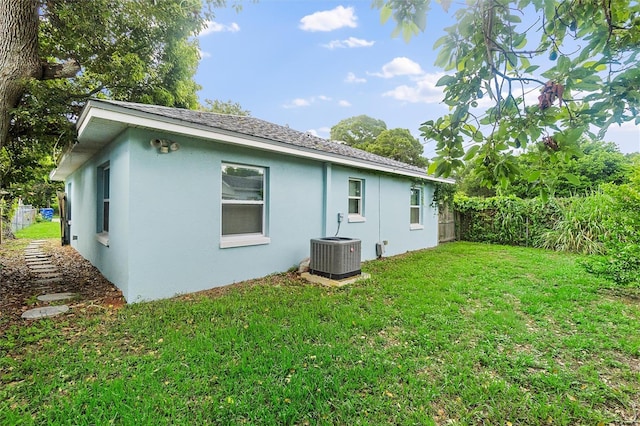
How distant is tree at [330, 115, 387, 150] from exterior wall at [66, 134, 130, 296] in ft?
72.9

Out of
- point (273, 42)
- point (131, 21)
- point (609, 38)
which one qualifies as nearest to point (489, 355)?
point (609, 38)

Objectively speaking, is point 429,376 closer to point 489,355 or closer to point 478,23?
point 489,355

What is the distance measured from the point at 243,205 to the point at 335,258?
2.26m

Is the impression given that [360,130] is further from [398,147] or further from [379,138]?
[398,147]

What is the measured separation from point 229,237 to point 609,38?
19.0 ft

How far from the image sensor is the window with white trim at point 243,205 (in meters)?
5.91

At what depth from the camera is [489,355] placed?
128 inches

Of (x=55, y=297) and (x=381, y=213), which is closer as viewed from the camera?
(x=55, y=297)

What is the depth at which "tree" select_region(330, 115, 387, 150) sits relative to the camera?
27.7 meters

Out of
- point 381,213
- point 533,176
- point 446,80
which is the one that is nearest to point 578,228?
point 381,213

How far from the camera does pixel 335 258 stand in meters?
6.04

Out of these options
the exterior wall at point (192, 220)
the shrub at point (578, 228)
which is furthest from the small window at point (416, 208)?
the exterior wall at point (192, 220)

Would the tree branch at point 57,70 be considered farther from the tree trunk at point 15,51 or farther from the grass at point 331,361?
the grass at point 331,361

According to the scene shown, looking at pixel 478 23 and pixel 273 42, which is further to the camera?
Answer: pixel 273 42
